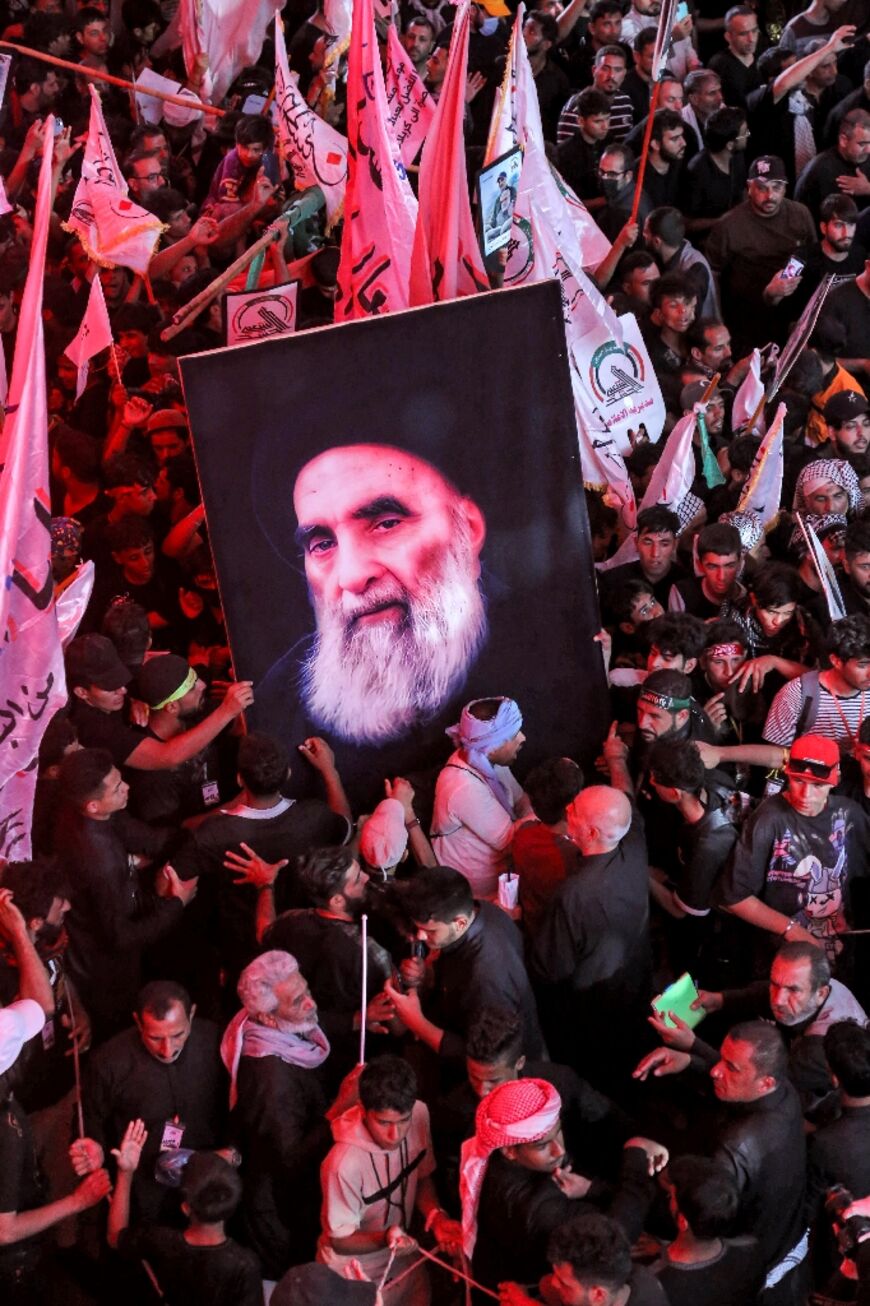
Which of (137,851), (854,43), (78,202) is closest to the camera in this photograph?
(137,851)

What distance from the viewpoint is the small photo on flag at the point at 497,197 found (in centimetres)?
734

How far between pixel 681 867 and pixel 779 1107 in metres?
1.46

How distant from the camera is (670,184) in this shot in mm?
11539

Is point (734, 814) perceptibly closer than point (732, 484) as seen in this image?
Yes

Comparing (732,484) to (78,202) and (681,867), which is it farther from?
(78,202)

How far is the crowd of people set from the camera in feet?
16.5

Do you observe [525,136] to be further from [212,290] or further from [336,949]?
[336,949]

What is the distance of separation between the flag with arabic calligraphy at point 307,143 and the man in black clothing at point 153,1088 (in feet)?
19.0

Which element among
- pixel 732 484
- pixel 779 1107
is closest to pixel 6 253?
pixel 732 484

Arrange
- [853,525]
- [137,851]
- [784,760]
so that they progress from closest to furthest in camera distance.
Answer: [137,851] → [784,760] → [853,525]

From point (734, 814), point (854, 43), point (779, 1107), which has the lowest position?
point (779, 1107)

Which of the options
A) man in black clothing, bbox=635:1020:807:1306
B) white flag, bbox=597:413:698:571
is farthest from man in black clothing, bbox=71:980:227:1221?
white flag, bbox=597:413:698:571

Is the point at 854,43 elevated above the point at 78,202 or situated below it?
above

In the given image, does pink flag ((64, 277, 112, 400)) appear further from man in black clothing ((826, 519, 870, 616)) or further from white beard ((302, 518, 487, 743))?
man in black clothing ((826, 519, 870, 616))
